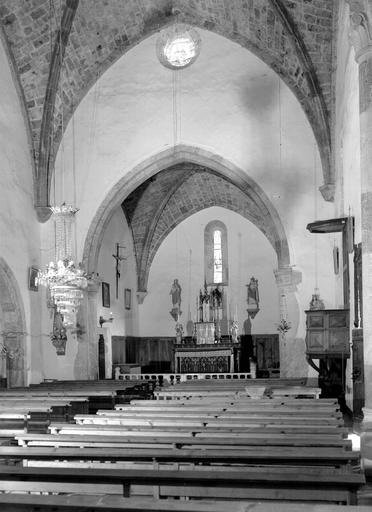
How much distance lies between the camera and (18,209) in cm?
2055

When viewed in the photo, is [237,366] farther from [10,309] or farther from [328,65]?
[328,65]

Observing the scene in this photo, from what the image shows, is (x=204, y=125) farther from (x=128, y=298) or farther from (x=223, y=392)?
(x=223, y=392)

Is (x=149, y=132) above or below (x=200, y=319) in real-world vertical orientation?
above

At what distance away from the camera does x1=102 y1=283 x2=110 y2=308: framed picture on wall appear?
25.8 metres

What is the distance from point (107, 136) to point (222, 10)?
18.3ft

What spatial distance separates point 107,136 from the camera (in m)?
22.3

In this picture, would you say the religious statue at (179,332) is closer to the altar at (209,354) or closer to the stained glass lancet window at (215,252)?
the altar at (209,354)

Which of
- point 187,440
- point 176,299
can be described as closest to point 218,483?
point 187,440

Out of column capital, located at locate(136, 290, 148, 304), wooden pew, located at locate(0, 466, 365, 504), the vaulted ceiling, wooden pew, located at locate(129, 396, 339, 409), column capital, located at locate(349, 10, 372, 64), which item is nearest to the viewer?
wooden pew, located at locate(0, 466, 365, 504)

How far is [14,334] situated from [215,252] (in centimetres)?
1289

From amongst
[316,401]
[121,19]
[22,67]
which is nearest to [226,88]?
[121,19]

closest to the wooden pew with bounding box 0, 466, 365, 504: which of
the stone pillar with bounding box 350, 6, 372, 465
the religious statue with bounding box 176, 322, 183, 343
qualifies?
the stone pillar with bounding box 350, 6, 372, 465

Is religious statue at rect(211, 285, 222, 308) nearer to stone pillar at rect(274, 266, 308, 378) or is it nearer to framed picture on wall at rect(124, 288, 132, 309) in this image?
framed picture on wall at rect(124, 288, 132, 309)

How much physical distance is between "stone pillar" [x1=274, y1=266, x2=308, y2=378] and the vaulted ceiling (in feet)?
9.33
